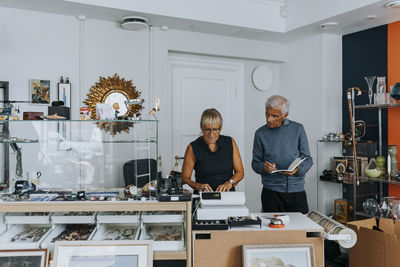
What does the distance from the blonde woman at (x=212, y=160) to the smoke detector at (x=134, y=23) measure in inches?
65.8

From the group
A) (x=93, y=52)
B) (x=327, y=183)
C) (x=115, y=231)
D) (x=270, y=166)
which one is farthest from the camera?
(x=327, y=183)

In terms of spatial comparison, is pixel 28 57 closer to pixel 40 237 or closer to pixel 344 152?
pixel 40 237

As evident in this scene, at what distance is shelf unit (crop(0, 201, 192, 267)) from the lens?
1958 millimetres

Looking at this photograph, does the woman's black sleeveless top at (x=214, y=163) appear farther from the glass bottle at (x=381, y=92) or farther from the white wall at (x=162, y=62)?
the glass bottle at (x=381, y=92)

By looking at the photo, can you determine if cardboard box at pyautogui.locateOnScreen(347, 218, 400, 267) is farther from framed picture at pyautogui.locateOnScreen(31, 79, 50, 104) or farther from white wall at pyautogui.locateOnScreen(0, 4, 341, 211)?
framed picture at pyautogui.locateOnScreen(31, 79, 50, 104)

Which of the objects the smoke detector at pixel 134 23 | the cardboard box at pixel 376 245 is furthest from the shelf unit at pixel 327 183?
the smoke detector at pixel 134 23

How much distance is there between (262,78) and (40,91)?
289 cm

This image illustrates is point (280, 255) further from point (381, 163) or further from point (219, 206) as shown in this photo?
point (381, 163)

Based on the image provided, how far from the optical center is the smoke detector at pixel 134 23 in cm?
386

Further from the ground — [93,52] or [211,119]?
[93,52]

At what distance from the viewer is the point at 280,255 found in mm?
2004

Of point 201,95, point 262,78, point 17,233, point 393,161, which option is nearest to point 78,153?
point 17,233

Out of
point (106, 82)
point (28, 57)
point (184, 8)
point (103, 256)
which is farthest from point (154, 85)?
point (103, 256)

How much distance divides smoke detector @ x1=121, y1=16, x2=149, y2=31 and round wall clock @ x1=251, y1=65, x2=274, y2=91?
1776 millimetres
